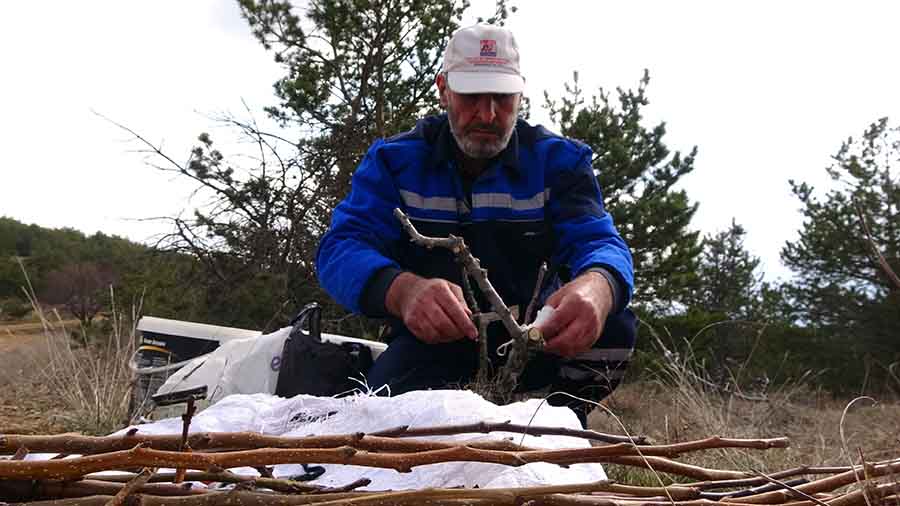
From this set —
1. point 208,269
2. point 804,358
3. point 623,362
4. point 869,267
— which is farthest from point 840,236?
point 623,362

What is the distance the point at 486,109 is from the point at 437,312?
86 centimetres

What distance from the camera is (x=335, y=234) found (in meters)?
2.29

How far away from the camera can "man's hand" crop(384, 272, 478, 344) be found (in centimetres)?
161

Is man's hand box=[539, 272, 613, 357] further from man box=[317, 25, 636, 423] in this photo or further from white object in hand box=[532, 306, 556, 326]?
man box=[317, 25, 636, 423]

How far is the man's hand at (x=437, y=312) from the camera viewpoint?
5.28ft

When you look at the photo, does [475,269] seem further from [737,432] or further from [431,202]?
[737,432]

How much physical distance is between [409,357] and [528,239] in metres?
0.53

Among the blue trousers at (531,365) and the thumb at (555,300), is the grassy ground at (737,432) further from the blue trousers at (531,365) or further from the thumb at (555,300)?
the thumb at (555,300)

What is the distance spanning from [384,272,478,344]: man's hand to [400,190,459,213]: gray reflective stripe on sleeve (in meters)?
0.58

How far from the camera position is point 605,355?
2.27 meters

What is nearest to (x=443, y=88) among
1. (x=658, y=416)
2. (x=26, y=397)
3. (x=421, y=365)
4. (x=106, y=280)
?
(x=421, y=365)

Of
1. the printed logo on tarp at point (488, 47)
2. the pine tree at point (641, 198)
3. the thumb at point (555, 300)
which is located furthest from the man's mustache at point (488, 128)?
the pine tree at point (641, 198)

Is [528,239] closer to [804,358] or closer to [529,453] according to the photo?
[529,453]

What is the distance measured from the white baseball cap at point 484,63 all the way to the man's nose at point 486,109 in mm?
46
